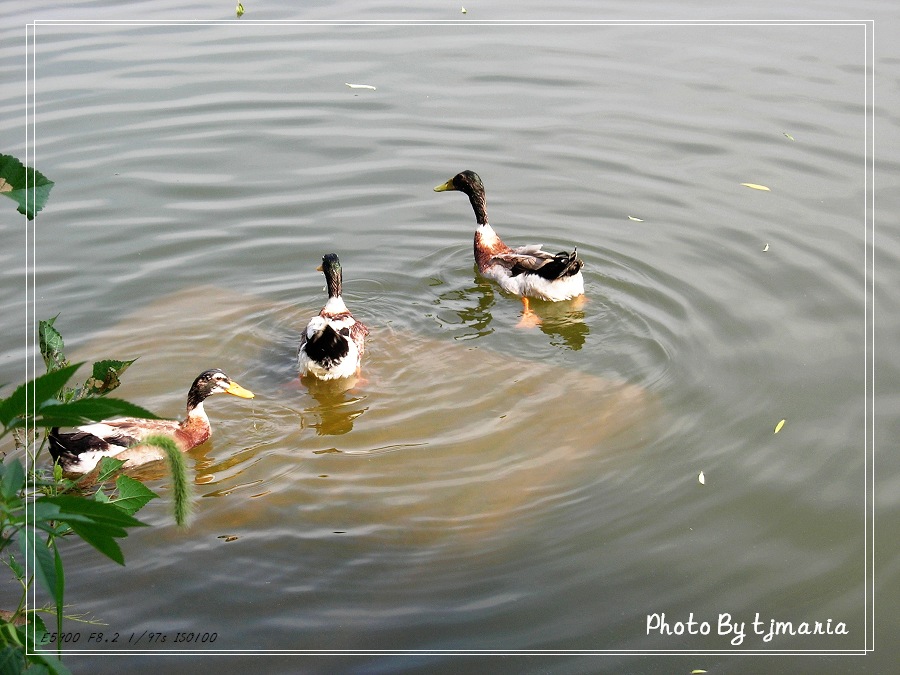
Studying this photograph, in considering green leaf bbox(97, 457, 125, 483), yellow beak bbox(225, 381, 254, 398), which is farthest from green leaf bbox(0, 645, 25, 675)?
yellow beak bbox(225, 381, 254, 398)

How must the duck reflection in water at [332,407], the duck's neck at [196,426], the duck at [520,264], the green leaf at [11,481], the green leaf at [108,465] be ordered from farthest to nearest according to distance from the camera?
the duck at [520,264] < the duck reflection in water at [332,407] < the duck's neck at [196,426] < the green leaf at [108,465] < the green leaf at [11,481]

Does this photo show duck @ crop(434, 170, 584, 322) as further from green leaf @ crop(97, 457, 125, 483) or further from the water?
green leaf @ crop(97, 457, 125, 483)

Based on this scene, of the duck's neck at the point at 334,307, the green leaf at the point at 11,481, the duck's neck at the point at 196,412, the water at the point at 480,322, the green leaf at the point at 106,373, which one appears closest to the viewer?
the green leaf at the point at 11,481

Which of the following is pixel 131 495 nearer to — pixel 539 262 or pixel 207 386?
pixel 207 386

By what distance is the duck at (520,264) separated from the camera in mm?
8664

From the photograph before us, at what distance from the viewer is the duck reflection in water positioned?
7.17 metres

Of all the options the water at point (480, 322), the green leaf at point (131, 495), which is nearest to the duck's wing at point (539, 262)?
the water at point (480, 322)

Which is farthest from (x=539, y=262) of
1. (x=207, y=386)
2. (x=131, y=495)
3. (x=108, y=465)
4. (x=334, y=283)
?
(x=131, y=495)

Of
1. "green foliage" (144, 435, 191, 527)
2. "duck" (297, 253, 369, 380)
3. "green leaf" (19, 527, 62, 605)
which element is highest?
"green leaf" (19, 527, 62, 605)

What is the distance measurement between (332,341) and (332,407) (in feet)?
1.70

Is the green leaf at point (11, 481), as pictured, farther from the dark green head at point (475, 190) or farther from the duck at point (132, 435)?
the dark green head at point (475, 190)

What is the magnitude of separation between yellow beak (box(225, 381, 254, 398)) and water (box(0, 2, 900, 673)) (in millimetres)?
163

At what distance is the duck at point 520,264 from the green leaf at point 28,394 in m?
6.63

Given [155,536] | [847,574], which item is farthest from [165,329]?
[847,574]
